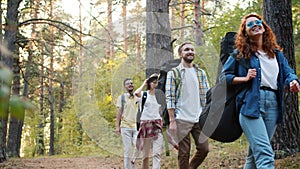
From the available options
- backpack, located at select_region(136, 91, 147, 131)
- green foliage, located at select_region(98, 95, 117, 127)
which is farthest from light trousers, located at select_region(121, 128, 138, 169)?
green foliage, located at select_region(98, 95, 117, 127)

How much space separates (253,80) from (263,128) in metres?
0.39

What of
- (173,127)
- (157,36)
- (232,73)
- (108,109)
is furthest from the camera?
(108,109)

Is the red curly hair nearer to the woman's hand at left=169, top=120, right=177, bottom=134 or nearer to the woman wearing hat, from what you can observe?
the woman's hand at left=169, top=120, right=177, bottom=134

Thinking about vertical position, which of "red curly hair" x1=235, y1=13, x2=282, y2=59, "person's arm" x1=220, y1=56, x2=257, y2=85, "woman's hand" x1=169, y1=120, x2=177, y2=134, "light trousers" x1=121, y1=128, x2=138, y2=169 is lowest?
"light trousers" x1=121, y1=128, x2=138, y2=169

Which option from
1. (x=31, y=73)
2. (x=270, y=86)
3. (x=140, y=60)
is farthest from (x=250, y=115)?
(x=31, y=73)

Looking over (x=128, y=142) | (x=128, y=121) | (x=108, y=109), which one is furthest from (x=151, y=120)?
(x=108, y=109)

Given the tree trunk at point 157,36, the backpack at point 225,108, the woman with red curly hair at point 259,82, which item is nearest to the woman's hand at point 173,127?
the backpack at point 225,108

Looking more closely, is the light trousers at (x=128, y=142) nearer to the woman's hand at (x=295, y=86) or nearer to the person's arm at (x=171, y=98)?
the person's arm at (x=171, y=98)

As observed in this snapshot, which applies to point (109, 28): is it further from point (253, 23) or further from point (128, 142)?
point (253, 23)

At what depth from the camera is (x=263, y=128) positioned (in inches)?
153

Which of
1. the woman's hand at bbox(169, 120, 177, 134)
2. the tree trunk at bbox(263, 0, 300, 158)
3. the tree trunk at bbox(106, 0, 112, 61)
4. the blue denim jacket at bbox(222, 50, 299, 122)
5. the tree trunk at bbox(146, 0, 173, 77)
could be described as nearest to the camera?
the blue denim jacket at bbox(222, 50, 299, 122)

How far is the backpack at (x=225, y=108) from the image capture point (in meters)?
4.11

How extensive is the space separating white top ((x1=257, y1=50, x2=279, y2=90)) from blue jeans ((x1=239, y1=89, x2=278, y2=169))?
0.25 ft

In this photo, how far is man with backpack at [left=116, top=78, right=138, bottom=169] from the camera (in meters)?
7.89
